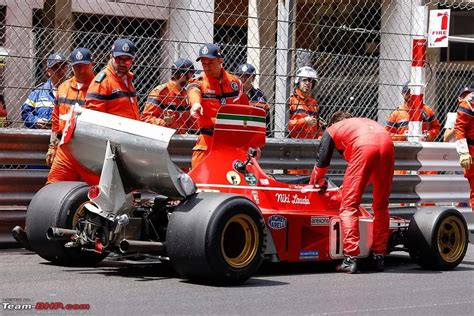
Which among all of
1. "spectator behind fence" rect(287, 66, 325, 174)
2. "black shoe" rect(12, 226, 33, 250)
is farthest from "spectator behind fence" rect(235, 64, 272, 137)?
"black shoe" rect(12, 226, 33, 250)

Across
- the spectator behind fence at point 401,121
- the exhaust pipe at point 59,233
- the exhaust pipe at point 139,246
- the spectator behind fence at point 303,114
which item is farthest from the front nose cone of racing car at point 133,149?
the spectator behind fence at point 401,121

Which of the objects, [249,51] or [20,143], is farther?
[249,51]

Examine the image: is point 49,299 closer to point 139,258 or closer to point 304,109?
point 139,258

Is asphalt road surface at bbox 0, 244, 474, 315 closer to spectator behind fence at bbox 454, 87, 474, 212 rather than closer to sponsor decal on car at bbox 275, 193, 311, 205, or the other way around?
sponsor decal on car at bbox 275, 193, 311, 205

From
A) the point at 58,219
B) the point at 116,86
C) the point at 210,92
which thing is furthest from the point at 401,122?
the point at 58,219

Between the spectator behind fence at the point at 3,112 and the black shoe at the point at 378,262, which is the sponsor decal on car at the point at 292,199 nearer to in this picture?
the black shoe at the point at 378,262

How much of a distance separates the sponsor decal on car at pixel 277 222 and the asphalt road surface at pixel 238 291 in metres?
0.41

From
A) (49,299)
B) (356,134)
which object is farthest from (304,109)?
(49,299)

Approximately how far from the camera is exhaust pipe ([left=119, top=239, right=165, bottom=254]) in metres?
7.72

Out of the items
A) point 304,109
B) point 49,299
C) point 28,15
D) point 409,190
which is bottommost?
point 49,299

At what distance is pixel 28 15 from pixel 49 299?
243 inches

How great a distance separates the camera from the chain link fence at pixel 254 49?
1030cm

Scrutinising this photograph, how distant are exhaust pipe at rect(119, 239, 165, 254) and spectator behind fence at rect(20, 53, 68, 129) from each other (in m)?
2.89

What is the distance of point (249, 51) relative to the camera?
452 inches
